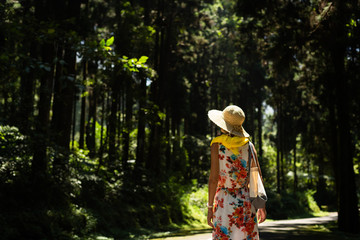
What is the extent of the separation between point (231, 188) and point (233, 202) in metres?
0.16

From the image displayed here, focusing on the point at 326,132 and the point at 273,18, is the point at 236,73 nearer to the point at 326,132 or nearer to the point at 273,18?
the point at 326,132

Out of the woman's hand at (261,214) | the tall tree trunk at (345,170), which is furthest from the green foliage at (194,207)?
the woman's hand at (261,214)

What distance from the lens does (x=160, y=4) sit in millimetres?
23547

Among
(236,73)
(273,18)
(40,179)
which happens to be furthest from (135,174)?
(236,73)

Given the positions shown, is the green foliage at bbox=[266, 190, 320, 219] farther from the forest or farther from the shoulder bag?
the shoulder bag

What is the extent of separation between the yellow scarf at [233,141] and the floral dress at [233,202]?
0.15 ft

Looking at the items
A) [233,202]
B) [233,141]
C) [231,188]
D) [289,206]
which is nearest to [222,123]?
[233,141]

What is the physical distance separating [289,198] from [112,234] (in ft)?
87.1

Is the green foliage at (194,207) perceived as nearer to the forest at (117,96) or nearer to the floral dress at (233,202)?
the forest at (117,96)

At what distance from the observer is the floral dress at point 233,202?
4.41m

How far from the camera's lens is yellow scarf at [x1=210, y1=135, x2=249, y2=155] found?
4480mm

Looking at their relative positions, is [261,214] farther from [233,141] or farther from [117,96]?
[117,96]

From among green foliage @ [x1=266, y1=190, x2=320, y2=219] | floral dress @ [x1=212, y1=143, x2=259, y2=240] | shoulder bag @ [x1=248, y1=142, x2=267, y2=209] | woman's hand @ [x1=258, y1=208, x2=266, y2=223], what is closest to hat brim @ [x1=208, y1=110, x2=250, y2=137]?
floral dress @ [x1=212, y1=143, x2=259, y2=240]

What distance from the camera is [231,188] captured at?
177 inches
